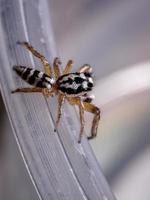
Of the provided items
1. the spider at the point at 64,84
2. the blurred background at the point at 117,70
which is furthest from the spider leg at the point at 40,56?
the blurred background at the point at 117,70

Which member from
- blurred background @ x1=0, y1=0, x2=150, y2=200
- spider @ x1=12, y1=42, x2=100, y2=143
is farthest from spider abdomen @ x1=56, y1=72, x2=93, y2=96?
blurred background @ x1=0, y1=0, x2=150, y2=200

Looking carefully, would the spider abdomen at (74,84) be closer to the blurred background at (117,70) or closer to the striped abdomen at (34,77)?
the striped abdomen at (34,77)

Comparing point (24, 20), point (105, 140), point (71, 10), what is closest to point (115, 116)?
point (105, 140)

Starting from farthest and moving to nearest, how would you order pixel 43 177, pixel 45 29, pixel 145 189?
pixel 145 189
pixel 45 29
pixel 43 177

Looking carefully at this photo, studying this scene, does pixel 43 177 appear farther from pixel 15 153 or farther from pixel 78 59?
pixel 78 59

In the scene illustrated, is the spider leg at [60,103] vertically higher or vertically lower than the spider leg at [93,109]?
higher

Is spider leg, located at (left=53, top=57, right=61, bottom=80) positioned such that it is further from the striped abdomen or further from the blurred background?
the blurred background
